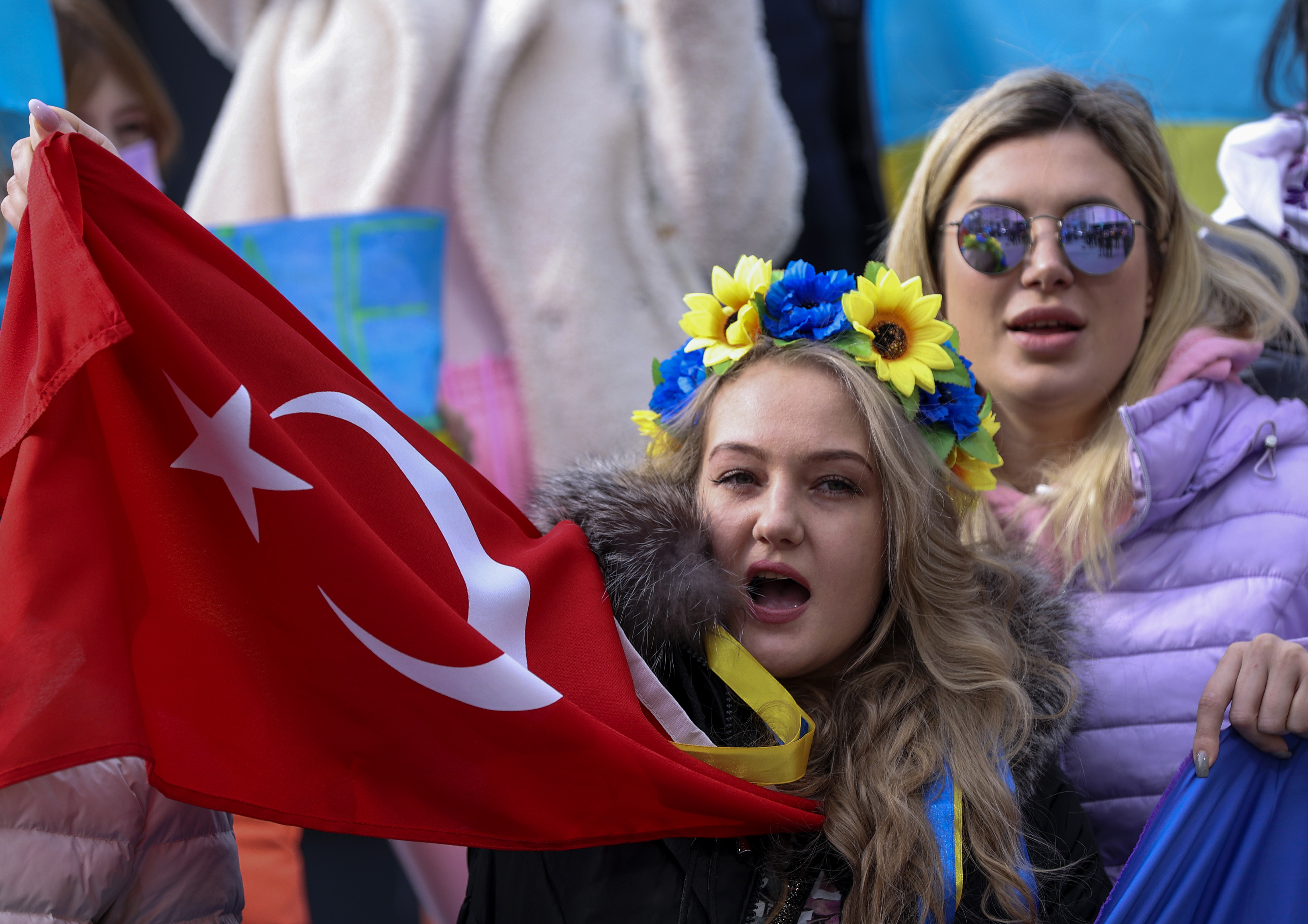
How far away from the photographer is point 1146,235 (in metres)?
2.26

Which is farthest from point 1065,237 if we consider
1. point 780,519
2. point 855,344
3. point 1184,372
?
point 780,519

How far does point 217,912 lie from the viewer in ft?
4.84

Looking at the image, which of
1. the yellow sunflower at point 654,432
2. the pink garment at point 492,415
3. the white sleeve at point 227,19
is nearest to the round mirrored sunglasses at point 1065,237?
the yellow sunflower at point 654,432

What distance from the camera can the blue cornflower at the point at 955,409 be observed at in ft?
6.16

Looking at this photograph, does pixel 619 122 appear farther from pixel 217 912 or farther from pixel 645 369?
pixel 217 912

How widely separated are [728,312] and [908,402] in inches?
14.1

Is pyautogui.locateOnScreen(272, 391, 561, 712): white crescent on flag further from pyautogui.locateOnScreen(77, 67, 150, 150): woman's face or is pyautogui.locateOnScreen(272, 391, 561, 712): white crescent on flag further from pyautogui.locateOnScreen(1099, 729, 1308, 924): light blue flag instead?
pyautogui.locateOnScreen(77, 67, 150, 150): woman's face

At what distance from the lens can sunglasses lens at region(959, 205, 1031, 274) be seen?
2176 millimetres

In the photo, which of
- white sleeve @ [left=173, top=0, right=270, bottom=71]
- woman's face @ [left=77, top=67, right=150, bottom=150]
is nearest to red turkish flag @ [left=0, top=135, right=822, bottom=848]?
white sleeve @ [left=173, top=0, right=270, bottom=71]

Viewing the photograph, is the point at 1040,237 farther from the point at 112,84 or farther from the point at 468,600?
the point at 112,84

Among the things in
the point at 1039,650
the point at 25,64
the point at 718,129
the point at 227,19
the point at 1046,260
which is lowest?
the point at 1039,650

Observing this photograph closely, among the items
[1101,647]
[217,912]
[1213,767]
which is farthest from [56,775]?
[1101,647]

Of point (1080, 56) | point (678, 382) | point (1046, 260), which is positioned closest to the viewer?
point (678, 382)

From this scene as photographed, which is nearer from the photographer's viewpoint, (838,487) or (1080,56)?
(838,487)
